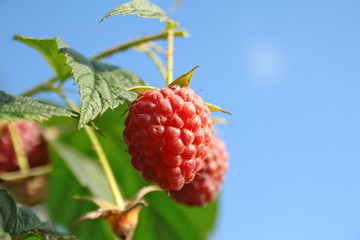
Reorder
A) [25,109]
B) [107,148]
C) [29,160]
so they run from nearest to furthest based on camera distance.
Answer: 1. [25,109]
2. [29,160]
3. [107,148]

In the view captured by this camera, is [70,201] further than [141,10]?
Yes

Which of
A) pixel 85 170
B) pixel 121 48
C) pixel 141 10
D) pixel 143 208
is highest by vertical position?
pixel 141 10

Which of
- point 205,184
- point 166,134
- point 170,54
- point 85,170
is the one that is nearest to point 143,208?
point 85,170

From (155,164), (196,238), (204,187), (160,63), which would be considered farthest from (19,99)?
(196,238)

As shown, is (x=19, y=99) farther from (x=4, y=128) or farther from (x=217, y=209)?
(x=217, y=209)

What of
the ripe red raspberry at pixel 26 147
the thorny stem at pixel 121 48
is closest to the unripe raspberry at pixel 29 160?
the ripe red raspberry at pixel 26 147

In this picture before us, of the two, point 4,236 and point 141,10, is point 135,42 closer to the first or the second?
point 141,10

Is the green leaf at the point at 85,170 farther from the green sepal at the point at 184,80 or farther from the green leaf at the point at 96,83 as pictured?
the green sepal at the point at 184,80
